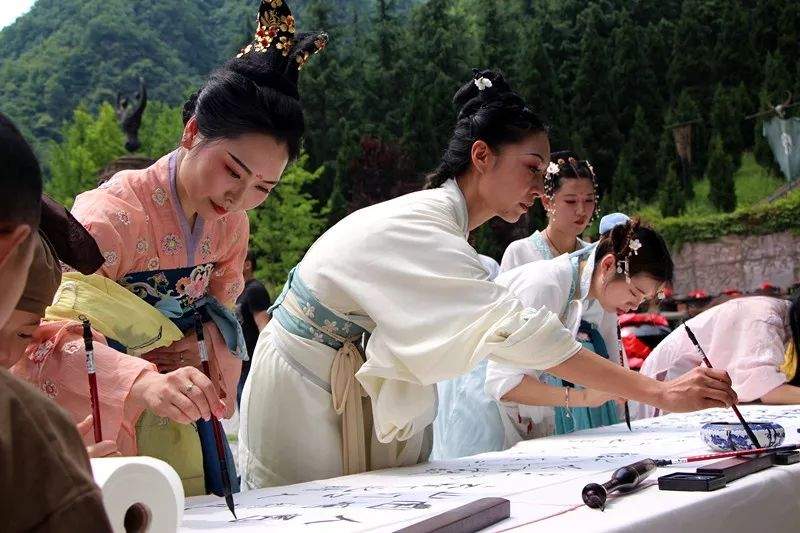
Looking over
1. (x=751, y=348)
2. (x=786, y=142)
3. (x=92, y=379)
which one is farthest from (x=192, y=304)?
(x=786, y=142)

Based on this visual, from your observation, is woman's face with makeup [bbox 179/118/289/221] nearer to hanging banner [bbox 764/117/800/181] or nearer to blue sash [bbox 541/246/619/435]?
blue sash [bbox 541/246/619/435]

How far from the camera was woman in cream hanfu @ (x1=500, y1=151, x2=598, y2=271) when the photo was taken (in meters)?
3.88

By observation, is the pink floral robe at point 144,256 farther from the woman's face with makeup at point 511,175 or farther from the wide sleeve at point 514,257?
the wide sleeve at point 514,257

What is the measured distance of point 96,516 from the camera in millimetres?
608

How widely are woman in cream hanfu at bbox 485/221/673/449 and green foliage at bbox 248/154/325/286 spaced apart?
63.7 ft

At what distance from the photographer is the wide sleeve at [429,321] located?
5.46 ft

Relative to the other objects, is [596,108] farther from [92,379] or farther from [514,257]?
[92,379]

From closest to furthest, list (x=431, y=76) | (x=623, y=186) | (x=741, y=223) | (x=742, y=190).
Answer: (x=741, y=223)
(x=742, y=190)
(x=623, y=186)
(x=431, y=76)

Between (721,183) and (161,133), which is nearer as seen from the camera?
(721,183)

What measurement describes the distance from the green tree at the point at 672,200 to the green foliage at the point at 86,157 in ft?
45.1

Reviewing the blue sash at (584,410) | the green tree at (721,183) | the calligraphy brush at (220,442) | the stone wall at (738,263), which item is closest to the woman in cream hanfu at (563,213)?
the blue sash at (584,410)

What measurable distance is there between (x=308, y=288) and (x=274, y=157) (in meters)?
0.29

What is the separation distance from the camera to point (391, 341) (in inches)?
67.5

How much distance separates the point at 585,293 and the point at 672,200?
17.2 metres
